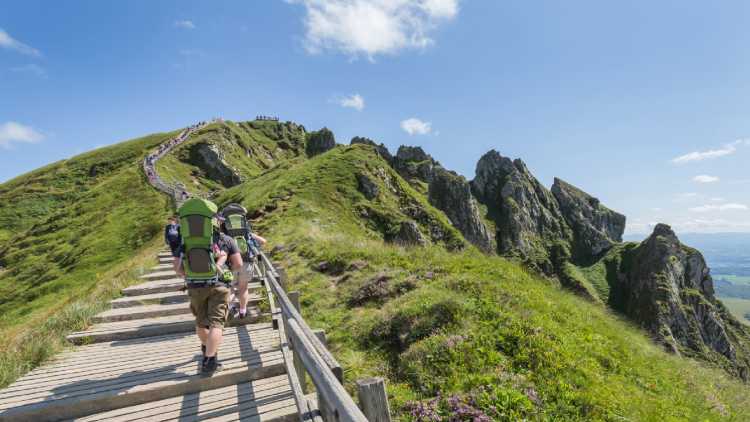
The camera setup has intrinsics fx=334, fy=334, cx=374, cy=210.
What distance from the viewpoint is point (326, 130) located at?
130 metres

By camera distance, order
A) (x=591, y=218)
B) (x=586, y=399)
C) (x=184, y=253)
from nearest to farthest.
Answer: (x=586, y=399), (x=184, y=253), (x=591, y=218)

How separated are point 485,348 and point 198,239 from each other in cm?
634

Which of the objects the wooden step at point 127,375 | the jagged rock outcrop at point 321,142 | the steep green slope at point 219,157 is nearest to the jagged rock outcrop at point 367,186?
the wooden step at point 127,375

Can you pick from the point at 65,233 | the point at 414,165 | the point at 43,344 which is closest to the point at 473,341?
the point at 43,344

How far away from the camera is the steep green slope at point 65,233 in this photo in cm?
2830

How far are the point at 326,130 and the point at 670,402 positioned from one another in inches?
5118

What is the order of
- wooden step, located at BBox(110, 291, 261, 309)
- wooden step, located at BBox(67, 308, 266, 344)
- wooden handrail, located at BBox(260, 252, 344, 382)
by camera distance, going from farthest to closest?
wooden step, located at BBox(110, 291, 261, 309) → wooden step, located at BBox(67, 308, 266, 344) → wooden handrail, located at BBox(260, 252, 344, 382)

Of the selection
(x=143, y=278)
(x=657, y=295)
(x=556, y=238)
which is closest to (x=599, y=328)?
(x=143, y=278)

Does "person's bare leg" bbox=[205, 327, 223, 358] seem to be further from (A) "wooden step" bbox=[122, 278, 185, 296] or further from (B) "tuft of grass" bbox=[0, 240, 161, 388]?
(A) "wooden step" bbox=[122, 278, 185, 296]

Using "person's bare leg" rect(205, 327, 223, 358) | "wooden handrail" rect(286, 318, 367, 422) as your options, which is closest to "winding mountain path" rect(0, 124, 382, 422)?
"wooden handrail" rect(286, 318, 367, 422)

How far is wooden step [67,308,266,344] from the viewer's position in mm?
8414

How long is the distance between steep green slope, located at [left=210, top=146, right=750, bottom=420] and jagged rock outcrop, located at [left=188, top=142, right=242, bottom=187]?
5841 centimetres

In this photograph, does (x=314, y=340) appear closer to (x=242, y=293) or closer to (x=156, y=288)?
(x=242, y=293)

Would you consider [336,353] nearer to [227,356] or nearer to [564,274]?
[227,356]
